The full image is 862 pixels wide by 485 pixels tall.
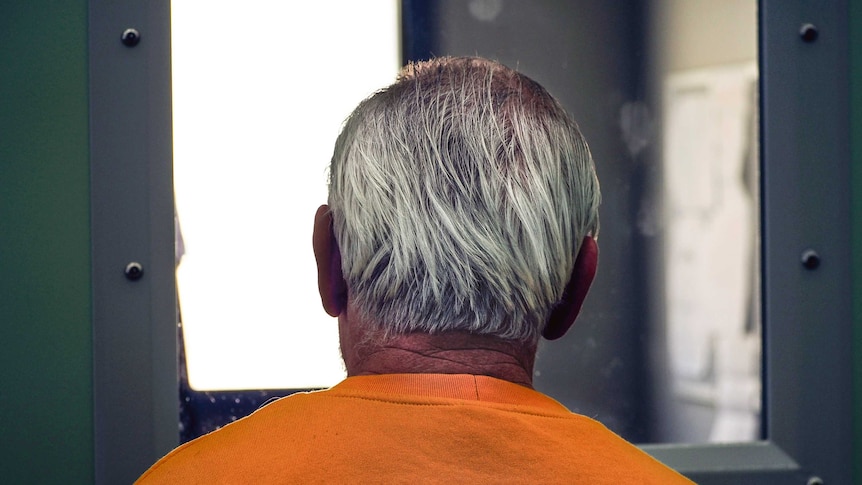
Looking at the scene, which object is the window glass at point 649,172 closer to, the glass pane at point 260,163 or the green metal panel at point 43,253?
the glass pane at point 260,163

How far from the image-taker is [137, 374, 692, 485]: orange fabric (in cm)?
58

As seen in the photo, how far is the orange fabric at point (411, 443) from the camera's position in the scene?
0.58 meters

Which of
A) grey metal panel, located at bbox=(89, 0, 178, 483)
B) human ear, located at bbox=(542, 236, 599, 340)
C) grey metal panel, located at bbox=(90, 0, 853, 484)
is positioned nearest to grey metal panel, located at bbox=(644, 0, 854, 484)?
grey metal panel, located at bbox=(90, 0, 853, 484)

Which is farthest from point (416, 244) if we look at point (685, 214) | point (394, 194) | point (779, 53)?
point (779, 53)

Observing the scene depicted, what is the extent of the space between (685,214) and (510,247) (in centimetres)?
59

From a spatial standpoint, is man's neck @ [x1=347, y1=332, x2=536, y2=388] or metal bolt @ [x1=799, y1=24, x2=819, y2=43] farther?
metal bolt @ [x1=799, y1=24, x2=819, y2=43]

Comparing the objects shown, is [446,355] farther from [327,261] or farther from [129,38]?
[129,38]

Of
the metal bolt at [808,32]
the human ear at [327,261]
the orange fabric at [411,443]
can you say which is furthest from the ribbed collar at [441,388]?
the metal bolt at [808,32]

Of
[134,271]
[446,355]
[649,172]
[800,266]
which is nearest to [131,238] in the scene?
[134,271]

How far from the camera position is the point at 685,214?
118 cm

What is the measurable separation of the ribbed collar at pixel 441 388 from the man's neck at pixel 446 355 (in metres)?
0.02

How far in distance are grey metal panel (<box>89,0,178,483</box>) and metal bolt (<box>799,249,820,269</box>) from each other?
2.77 ft

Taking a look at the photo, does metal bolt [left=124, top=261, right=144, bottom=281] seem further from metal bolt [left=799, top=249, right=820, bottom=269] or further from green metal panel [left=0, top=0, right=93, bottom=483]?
metal bolt [left=799, top=249, right=820, bottom=269]

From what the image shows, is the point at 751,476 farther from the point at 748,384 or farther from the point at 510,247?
the point at 510,247
